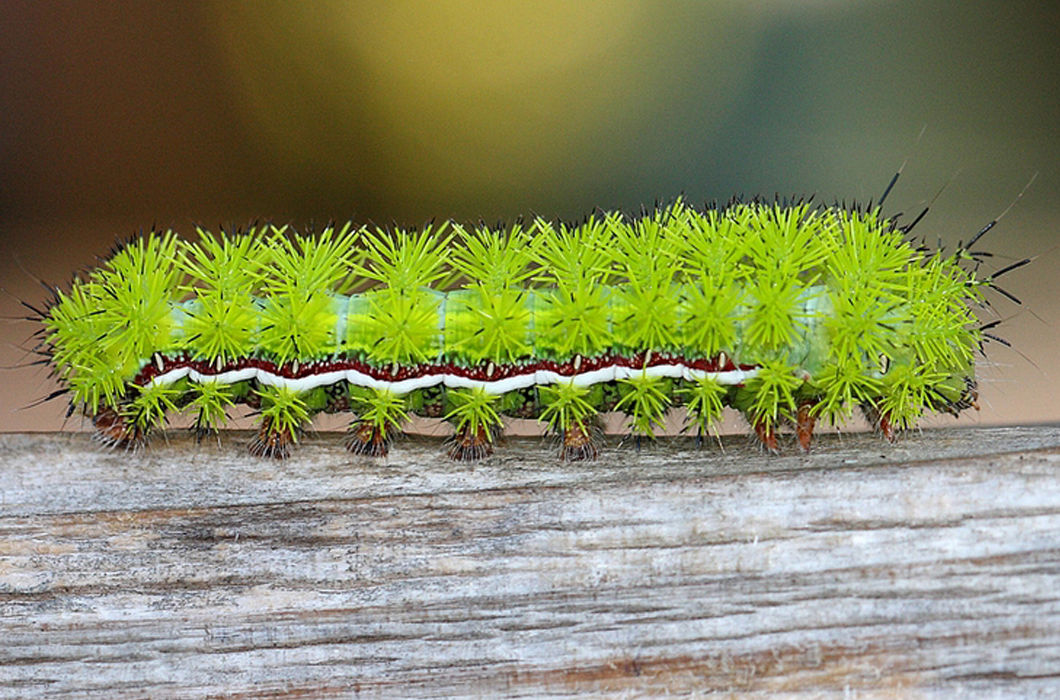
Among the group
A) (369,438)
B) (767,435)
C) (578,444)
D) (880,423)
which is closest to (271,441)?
(369,438)

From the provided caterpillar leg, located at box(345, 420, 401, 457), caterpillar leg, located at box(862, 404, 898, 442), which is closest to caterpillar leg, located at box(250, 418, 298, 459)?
caterpillar leg, located at box(345, 420, 401, 457)

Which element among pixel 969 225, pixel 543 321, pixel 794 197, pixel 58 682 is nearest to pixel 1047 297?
pixel 969 225

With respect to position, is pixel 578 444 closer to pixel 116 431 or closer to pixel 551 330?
pixel 551 330

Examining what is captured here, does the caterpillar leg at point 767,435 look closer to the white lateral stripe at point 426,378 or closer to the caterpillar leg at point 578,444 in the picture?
the white lateral stripe at point 426,378

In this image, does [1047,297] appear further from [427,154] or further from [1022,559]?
[1022,559]

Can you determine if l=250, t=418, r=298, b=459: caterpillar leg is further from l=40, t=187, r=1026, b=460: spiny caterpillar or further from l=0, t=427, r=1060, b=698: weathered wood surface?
l=0, t=427, r=1060, b=698: weathered wood surface

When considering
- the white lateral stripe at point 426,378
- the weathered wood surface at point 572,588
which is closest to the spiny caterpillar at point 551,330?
the white lateral stripe at point 426,378
